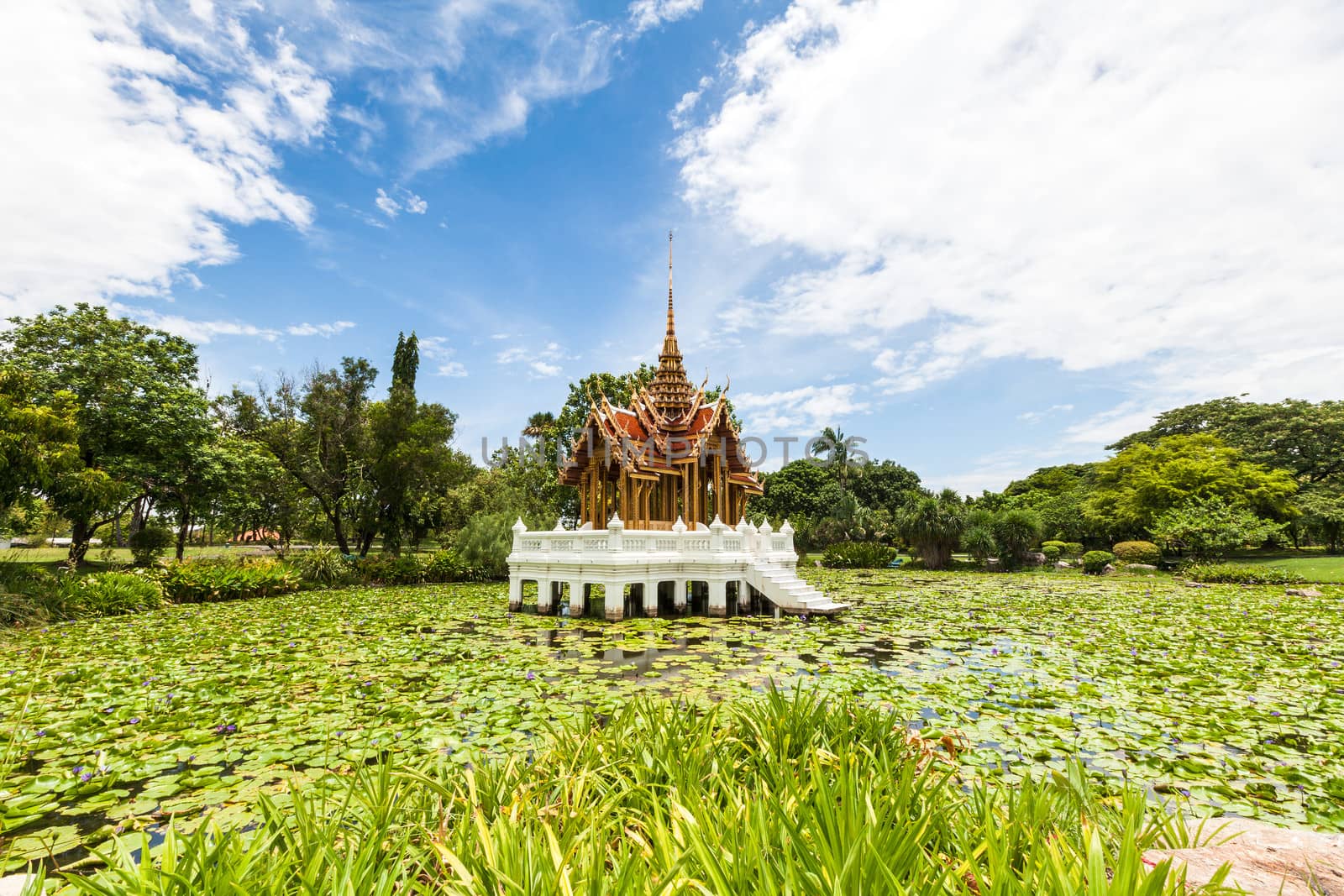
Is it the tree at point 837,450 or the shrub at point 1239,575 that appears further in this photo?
the tree at point 837,450

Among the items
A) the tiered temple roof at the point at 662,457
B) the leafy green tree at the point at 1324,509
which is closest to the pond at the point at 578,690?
the tiered temple roof at the point at 662,457

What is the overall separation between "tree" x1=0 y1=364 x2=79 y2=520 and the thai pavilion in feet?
31.0

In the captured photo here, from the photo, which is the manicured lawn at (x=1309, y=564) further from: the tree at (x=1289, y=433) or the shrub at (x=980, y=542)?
the shrub at (x=980, y=542)

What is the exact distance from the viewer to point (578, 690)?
23.0 ft

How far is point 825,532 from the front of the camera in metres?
37.7

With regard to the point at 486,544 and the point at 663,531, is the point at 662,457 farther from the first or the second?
the point at 486,544

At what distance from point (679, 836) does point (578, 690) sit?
473 cm

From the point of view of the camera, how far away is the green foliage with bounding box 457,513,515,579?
67.5 feet

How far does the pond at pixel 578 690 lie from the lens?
14.9 feet

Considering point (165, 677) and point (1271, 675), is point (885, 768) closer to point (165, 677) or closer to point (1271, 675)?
point (1271, 675)

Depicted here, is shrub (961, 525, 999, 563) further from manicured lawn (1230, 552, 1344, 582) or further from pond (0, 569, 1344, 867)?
pond (0, 569, 1344, 867)

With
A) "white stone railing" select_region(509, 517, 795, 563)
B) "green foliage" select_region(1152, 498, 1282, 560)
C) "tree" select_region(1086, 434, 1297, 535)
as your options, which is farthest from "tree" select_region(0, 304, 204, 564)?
"tree" select_region(1086, 434, 1297, 535)

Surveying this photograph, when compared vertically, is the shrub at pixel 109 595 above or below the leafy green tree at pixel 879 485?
below

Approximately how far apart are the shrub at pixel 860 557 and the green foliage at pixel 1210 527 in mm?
11361
